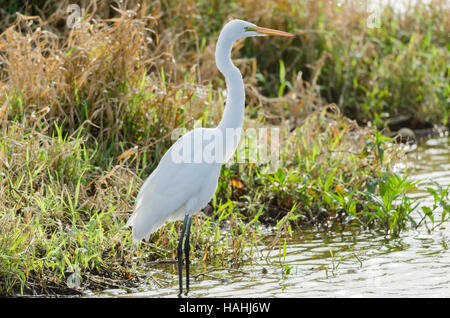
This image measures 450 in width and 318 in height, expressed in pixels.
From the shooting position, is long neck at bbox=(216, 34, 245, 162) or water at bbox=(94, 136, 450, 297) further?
long neck at bbox=(216, 34, 245, 162)

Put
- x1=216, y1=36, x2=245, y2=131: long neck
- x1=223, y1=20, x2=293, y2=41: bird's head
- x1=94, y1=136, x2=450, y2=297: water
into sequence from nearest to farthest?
x1=94, y1=136, x2=450, y2=297: water < x1=216, y1=36, x2=245, y2=131: long neck < x1=223, y1=20, x2=293, y2=41: bird's head

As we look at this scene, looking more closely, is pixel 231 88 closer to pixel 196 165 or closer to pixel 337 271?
pixel 196 165

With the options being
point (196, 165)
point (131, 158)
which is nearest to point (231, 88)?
point (196, 165)

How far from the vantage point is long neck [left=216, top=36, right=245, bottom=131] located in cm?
434

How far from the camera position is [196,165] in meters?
4.43

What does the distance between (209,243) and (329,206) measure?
3.78 feet

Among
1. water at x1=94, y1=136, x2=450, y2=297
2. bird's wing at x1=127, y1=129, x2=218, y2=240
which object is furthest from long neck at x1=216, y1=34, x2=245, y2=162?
water at x1=94, y1=136, x2=450, y2=297

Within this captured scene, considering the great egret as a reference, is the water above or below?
below

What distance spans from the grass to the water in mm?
140

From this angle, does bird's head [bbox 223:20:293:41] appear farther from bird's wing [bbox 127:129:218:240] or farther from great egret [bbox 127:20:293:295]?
bird's wing [bbox 127:129:218:240]

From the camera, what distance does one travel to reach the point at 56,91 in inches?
230

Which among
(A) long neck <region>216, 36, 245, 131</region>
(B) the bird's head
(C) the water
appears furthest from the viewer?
(B) the bird's head
